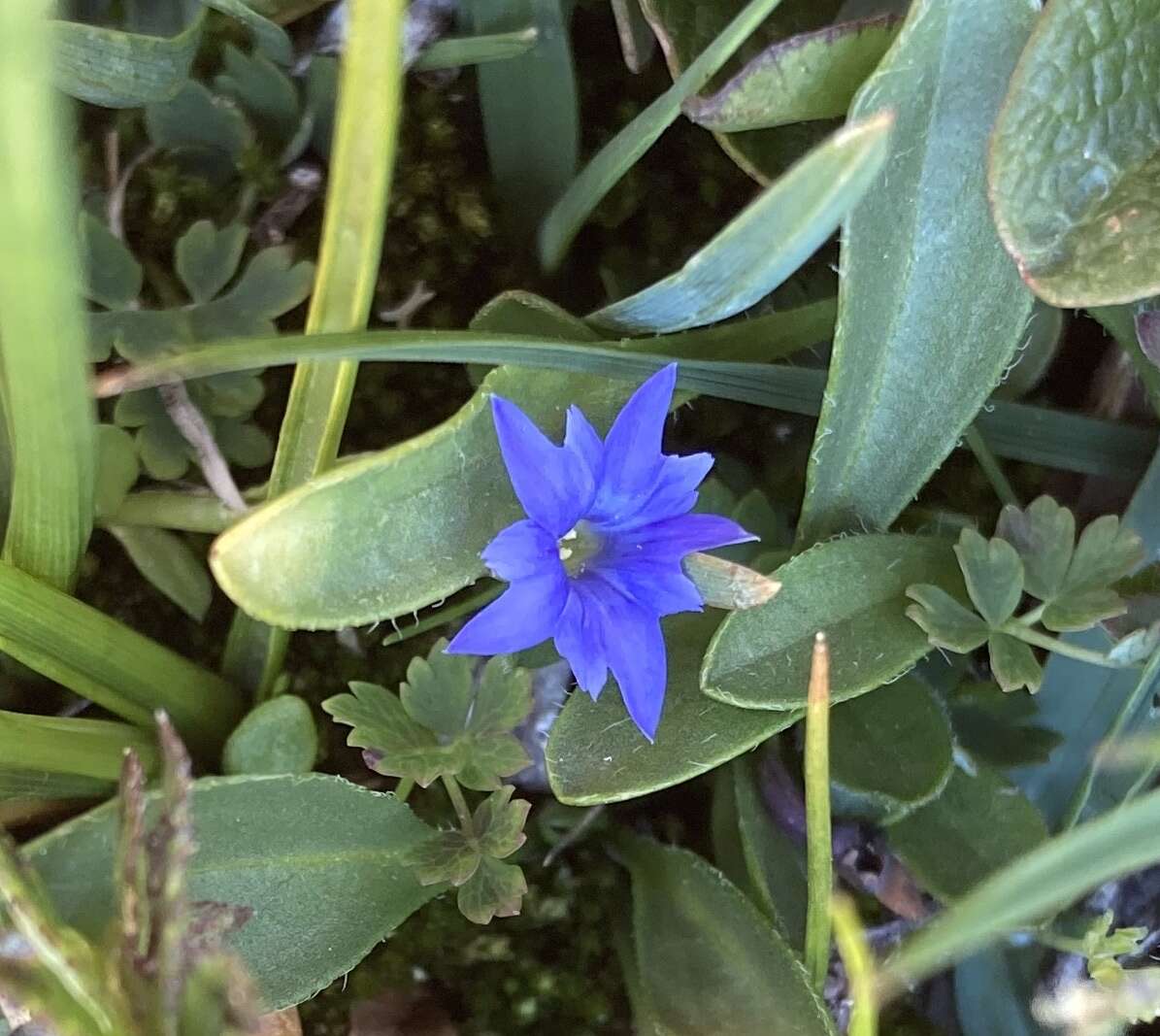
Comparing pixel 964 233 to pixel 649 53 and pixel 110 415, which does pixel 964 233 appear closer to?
pixel 649 53

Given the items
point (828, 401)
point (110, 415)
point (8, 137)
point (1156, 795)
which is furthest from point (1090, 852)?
point (110, 415)

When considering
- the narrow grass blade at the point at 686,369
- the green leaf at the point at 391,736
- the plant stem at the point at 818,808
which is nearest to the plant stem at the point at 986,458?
the narrow grass blade at the point at 686,369

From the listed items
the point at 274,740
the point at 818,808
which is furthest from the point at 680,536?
the point at 274,740

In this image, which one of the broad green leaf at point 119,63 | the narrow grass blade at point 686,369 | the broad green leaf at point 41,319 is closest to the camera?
the broad green leaf at point 41,319

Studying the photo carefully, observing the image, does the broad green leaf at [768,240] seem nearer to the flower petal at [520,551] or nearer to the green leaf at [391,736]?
the flower petal at [520,551]

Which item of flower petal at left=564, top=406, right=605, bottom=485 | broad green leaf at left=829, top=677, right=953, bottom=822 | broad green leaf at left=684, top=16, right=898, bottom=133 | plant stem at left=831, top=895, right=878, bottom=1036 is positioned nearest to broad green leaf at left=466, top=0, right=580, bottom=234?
broad green leaf at left=684, top=16, right=898, bottom=133

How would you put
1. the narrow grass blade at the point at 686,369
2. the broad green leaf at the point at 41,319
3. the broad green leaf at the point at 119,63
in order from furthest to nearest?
the broad green leaf at the point at 119,63, the narrow grass blade at the point at 686,369, the broad green leaf at the point at 41,319
